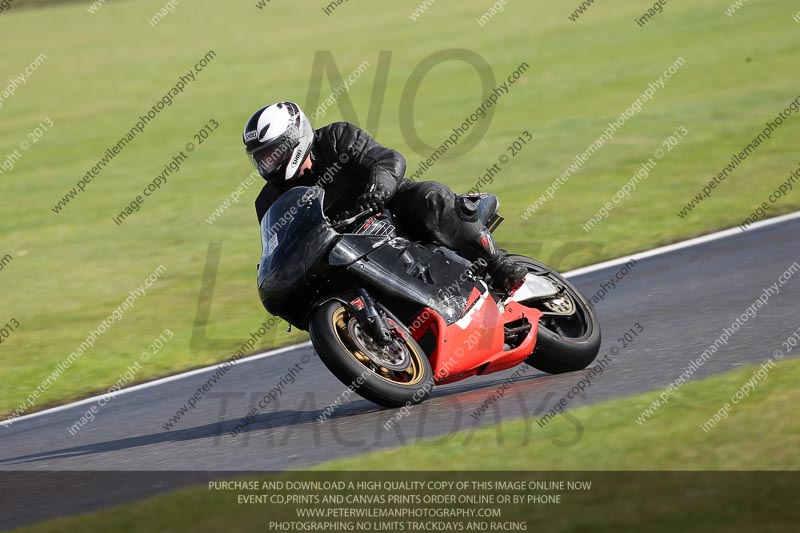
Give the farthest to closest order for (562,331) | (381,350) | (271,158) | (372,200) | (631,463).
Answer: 1. (562,331)
2. (271,158)
3. (372,200)
4. (381,350)
5. (631,463)

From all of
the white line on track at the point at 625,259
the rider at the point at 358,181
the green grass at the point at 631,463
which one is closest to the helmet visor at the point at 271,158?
the rider at the point at 358,181

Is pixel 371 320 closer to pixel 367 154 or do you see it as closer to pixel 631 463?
pixel 367 154

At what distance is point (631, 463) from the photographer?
5273mm

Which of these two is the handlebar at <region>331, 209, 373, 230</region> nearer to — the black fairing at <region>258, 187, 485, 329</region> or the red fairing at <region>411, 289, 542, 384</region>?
the black fairing at <region>258, 187, 485, 329</region>

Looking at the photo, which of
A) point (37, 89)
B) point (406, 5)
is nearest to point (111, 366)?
point (37, 89)

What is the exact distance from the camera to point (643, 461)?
17.3 feet

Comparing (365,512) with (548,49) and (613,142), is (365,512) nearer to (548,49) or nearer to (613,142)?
(613,142)

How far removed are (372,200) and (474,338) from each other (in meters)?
1.05

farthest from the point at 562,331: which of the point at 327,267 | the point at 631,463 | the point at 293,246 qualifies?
the point at 631,463

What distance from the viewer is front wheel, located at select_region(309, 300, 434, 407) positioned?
20.6 feet

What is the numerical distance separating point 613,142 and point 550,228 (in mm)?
5357

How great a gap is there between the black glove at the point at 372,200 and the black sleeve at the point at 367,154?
0.54 feet

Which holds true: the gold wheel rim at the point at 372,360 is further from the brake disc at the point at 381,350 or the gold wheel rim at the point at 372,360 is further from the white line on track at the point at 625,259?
the white line on track at the point at 625,259

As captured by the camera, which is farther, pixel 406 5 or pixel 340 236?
pixel 406 5
